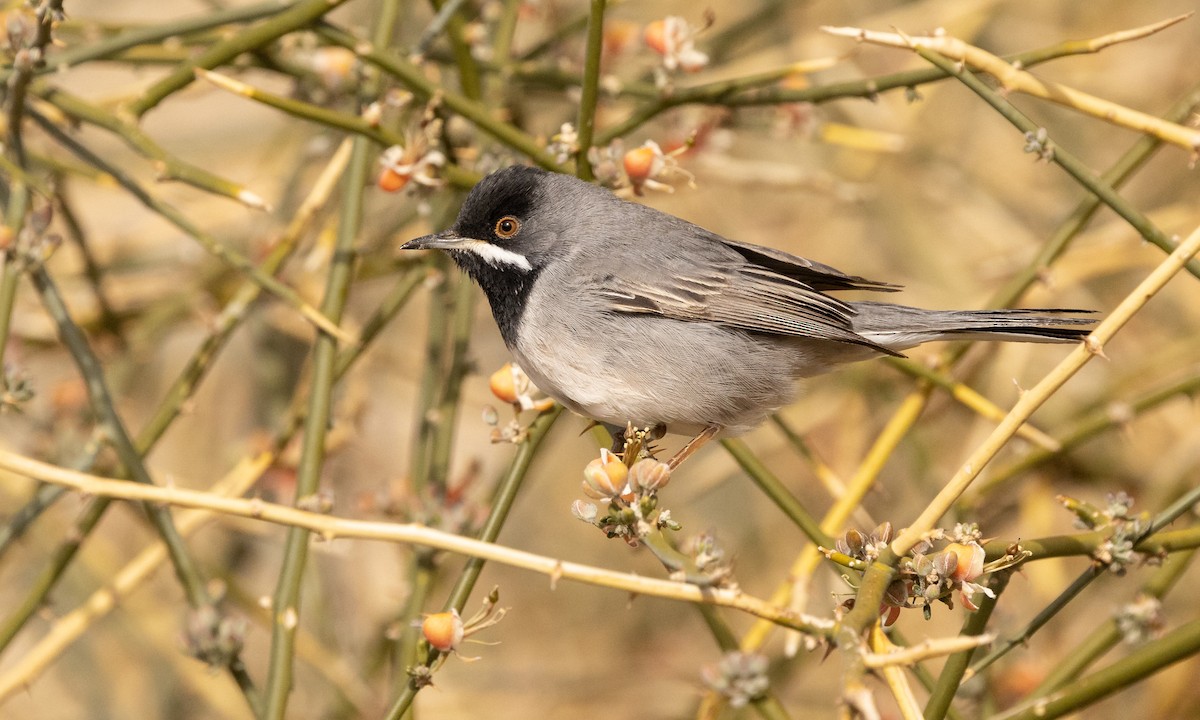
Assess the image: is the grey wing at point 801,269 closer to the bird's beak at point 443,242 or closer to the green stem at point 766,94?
the green stem at point 766,94

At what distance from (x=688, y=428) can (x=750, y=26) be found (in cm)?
207

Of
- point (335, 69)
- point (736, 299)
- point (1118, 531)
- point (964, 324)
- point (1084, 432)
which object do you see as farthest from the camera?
point (335, 69)

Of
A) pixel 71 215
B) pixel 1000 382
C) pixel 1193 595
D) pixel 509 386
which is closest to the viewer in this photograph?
pixel 509 386

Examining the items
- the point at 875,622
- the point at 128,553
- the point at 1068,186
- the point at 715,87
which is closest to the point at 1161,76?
the point at 1068,186

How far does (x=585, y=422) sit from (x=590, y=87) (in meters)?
2.37

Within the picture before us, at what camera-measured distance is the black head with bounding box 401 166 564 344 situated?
3.49 metres

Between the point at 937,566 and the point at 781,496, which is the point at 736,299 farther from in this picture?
the point at 937,566

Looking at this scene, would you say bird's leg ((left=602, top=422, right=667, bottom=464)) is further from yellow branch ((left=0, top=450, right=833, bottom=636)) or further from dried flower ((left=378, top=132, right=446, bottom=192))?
dried flower ((left=378, top=132, right=446, bottom=192))

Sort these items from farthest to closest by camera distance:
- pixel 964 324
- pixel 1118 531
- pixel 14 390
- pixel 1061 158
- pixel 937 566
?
1. pixel 964 324
2. pixel 14 390
3. pixel 1061 158
4. pixel 1118 531
5. pixel 937 566

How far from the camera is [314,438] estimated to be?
3.16m

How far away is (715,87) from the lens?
3.61m

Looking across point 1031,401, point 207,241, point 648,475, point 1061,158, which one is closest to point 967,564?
point 1031,401

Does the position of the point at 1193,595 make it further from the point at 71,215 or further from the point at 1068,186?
the point at 71,215

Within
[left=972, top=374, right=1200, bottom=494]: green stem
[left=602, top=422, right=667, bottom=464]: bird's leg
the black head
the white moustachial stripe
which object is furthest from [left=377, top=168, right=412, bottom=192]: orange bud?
[left=972, top=374, right=1200, bottom=494]: green stem
